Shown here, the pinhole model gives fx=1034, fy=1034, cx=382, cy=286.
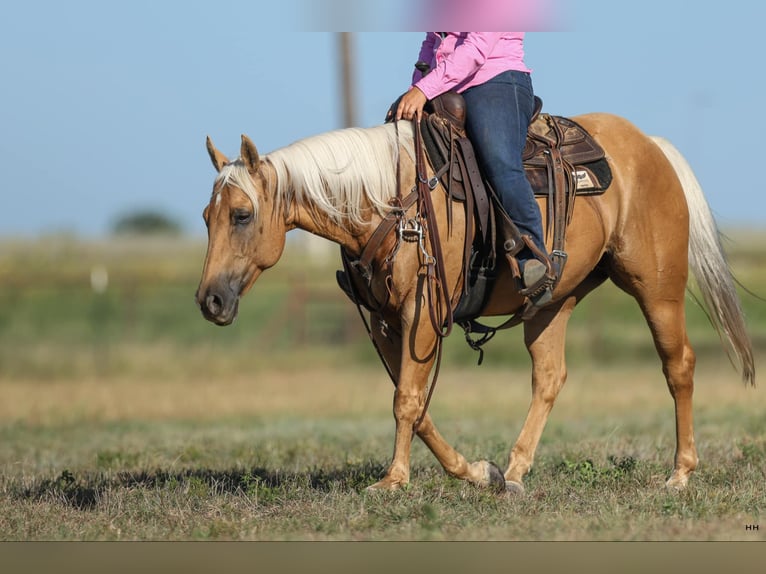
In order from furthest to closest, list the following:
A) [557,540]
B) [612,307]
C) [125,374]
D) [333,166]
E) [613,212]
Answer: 1. [612,307]
2. [125,374]
3. [613,212]
4. [333,166]
5. [557,540]

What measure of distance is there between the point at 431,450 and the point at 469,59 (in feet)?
7.92

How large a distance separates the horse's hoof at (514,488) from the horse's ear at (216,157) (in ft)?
8.64

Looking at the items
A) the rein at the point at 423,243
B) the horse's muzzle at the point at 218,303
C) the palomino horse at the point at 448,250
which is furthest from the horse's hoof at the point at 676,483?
the horse's muzzle at the point at 218,303

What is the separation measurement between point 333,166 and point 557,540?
2.51 meters

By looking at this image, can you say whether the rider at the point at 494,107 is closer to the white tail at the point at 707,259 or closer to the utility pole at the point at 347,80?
the white tail at the point at 707,259

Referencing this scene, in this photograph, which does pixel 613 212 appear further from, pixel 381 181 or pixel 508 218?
pixel 381 181

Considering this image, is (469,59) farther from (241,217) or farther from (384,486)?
(384,486)

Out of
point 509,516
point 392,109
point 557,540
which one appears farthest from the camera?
point 392,109

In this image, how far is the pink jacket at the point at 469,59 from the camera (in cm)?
634

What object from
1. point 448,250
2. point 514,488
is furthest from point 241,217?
point 514,488

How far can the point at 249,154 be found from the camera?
19.0 feet

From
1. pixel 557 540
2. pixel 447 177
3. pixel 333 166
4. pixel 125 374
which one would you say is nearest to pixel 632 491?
pixel 557 540

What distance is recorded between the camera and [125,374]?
1842cm
